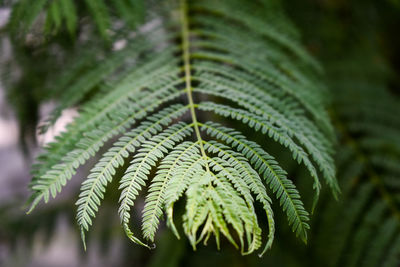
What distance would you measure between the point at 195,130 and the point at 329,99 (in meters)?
0.63

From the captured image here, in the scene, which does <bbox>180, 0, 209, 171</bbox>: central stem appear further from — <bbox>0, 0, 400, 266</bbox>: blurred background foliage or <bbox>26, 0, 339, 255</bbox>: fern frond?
<bbox>0, 0, 400, 266</bbox>: blurred background foliage

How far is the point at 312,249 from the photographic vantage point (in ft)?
3.79

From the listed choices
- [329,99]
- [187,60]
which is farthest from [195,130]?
[329,99]

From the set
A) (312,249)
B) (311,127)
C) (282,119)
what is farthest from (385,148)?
(282,119)

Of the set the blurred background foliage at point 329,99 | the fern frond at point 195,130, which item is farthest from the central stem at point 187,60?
the blurred background foliage at point 329,99

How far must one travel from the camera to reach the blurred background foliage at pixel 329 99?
0.91m

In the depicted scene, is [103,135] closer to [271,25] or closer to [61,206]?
[271,25]

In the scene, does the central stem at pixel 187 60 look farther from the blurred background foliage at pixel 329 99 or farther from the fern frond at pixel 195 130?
the blurred background foliage at pixel 329 99

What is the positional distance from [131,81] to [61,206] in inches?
45.8

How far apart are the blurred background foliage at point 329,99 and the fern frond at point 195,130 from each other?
6 centimetres

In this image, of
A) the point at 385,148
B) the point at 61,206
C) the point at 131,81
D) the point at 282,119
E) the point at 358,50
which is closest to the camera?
A: the point at 282,119

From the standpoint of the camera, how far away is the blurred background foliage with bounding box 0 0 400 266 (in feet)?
2.99

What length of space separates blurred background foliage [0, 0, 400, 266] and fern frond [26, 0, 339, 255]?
0.21 ft

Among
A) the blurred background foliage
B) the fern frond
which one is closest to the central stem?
the fern frond
